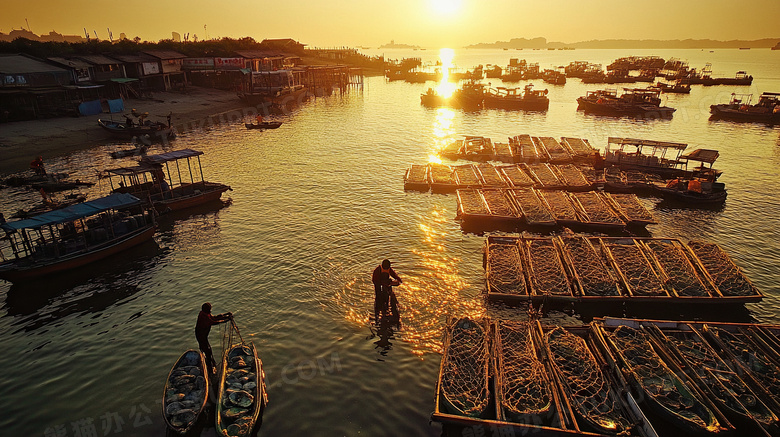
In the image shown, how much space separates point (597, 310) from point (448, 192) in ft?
54.6

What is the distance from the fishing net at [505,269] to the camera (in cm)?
1756

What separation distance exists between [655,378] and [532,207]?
1473 cm

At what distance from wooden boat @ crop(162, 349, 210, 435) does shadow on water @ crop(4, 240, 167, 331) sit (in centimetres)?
805

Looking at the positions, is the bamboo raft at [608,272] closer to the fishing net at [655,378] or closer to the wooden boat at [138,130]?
the fishing net at [655,378]

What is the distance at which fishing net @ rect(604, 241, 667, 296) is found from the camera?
17.3 m

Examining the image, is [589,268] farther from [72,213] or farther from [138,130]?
[138,130]

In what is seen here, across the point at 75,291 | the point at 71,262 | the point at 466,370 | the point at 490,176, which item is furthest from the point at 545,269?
the point at 71,262

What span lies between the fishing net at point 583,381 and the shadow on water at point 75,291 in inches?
783

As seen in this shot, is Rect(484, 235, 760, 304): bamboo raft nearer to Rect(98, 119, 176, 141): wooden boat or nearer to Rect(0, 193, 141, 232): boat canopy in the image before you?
Rect(0, 193, 141, 232): boat canopy

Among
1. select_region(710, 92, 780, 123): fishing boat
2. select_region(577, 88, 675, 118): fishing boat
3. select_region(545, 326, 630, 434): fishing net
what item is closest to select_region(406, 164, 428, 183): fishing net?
select_region(545, 326, 630, 434): fishing net

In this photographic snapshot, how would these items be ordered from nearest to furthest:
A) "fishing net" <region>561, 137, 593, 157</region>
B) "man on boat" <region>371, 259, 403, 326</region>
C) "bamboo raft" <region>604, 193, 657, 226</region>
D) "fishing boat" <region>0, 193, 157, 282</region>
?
"man on boat" <region>371, 259, 403, 326</region>
"fishing boat" <region>0, 193, 157, 282</region>
"bamboo raft" <region>604, 193, 657, 226</region>
"fishing net" <region>561, 137, 593, 157</region>

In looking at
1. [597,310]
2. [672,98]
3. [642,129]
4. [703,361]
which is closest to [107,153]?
[597,310]

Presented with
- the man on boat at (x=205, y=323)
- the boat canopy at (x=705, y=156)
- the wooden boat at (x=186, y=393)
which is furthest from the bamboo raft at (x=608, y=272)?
the boat canopy at (x=705, y=156)

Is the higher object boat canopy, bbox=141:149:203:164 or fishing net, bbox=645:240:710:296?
boat canopy, bbox=141:149:203:164
